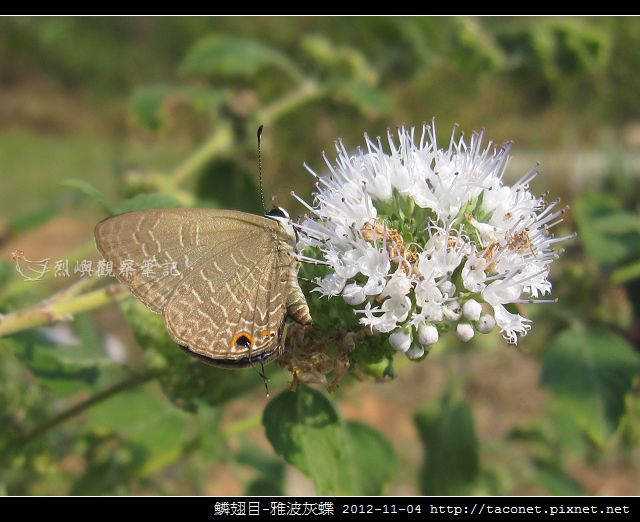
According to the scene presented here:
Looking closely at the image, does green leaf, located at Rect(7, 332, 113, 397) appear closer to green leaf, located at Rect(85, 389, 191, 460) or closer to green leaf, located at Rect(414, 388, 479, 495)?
green leaf, located at Rect(85, 389, 191, 460)

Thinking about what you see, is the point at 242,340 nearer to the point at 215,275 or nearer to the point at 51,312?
the point at 215,275

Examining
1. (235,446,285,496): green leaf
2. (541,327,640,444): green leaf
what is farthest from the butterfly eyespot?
(235,446,285,496): green leaf

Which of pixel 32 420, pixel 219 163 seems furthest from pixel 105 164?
pixel 32 420

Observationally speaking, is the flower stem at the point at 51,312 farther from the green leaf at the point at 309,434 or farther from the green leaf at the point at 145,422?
the green leaf at the point at 145,422

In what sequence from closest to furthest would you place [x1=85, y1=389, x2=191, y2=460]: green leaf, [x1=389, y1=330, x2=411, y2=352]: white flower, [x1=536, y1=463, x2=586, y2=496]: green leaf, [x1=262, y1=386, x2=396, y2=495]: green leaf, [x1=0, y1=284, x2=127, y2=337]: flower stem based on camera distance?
[x1=389, y1=330, x2=411, y2=352]: white flower
[x1=262, y1=386, x2=396, y2=495]: green leaf
[x1=0, y1=284, x2=127, y2=337]: flower stem
[x1=85, y1=389, x2=191, y2=460]: green leaf
[x1=536, y1=463, x2=586, y2=496]: green leaf

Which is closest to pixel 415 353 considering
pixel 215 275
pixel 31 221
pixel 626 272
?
pixel 215 275
